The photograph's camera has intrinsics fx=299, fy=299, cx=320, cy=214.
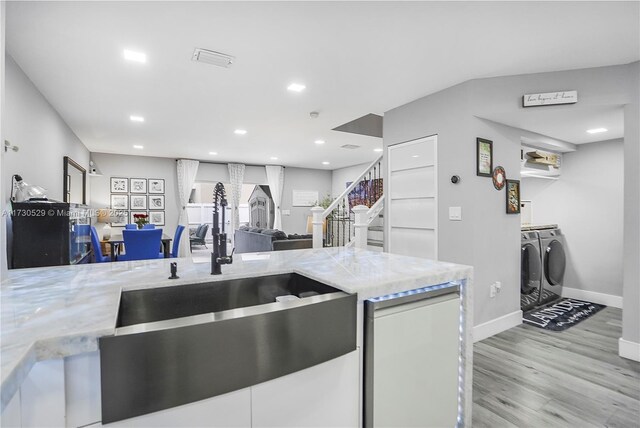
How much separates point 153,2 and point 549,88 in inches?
135

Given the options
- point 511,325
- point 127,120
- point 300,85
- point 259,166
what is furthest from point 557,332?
point 259,166

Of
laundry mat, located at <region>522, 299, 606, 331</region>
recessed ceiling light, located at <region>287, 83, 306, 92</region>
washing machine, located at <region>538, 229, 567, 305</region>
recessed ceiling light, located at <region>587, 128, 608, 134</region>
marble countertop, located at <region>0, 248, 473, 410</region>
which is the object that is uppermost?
recessed ceiling light, located at <region>287, 83, 306, 92</region>

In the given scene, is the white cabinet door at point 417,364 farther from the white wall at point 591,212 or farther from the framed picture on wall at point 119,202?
the framed picture on wall at point 119,202

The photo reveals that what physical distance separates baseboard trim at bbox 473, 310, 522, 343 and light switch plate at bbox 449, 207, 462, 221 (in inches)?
43.2

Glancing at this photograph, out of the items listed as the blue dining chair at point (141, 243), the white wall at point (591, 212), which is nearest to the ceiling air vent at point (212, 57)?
the blue dining chair at point (141, 243)

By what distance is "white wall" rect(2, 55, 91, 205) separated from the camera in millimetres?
2568

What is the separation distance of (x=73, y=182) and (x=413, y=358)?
5599mm

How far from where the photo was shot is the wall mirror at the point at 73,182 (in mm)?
4242

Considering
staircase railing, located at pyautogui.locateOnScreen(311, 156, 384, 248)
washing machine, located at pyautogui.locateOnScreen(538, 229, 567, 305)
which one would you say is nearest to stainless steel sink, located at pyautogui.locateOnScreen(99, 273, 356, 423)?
staircase railing, located at pyautogui.locateOnScreen(311, 156, 384, 248)

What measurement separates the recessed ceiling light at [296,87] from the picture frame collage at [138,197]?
218 inches

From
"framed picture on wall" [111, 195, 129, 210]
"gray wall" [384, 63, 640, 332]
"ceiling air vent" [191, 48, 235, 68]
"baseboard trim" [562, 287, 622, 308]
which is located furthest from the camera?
"framed picture on wall" [111, 195, 129, 210]

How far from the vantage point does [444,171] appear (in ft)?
10.6

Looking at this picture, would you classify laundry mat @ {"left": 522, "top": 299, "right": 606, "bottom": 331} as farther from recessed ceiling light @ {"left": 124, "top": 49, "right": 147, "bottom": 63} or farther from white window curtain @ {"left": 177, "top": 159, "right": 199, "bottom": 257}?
white window curtain @ {"left": 177, "top": 159, "right": 199, "bottom": 257}

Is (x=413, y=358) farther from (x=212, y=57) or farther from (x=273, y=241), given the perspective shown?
(x=273, y=241)
